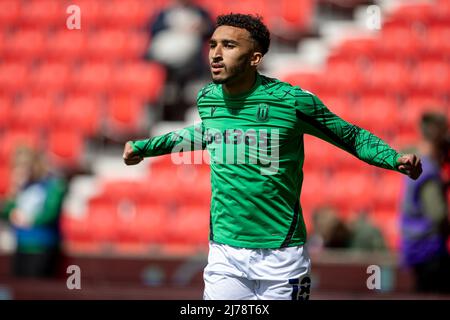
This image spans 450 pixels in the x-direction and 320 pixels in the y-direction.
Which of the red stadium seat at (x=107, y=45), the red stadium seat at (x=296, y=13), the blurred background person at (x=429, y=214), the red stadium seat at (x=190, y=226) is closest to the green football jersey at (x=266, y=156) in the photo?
the blurred background person at (x=429, y=214)

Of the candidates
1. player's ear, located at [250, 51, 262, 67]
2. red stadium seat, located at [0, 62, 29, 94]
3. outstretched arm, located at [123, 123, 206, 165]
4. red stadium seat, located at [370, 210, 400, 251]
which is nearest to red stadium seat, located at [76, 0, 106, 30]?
red stadium seat, located at [0, 62, 29, 94]

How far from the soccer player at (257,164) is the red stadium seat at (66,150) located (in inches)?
239

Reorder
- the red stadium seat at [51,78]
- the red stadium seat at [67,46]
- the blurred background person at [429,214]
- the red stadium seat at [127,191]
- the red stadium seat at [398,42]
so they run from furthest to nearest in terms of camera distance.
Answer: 1. the red stadium seat at [67,46]
2. the red stadium seat at [51,78]
3. the red stadium seat at [398,42]
4. the red stadium seat at [127,191]
5. the blurred background person at [429,214]

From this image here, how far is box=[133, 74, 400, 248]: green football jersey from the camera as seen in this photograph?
346cm

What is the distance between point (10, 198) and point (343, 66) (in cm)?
396

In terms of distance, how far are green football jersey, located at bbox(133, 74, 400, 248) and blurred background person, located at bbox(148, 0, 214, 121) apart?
582cm

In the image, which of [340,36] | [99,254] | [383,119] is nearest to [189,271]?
[99,254]

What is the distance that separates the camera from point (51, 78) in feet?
33.9

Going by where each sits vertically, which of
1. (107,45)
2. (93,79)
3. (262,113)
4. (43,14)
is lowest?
(262,113)

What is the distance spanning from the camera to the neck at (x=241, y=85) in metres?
3.53

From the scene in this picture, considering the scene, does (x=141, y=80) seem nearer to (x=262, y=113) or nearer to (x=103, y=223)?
(x=103, y=223)

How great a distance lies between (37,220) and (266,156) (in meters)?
3.81

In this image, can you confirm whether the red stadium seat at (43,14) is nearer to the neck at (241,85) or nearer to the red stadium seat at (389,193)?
the red stadium seat at (389,193)

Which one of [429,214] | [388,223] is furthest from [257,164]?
[388,223]
